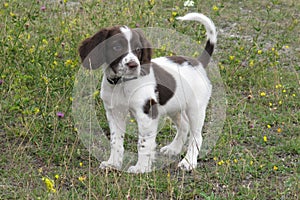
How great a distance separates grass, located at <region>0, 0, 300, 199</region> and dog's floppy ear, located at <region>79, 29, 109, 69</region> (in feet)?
1.52

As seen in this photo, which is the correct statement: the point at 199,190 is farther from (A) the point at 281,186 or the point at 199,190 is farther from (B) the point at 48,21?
(B) the point at 48,21

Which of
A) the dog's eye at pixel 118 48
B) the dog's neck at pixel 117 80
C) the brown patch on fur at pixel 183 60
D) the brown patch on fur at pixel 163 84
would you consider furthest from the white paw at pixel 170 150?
the dog's eye at pixel 118 48

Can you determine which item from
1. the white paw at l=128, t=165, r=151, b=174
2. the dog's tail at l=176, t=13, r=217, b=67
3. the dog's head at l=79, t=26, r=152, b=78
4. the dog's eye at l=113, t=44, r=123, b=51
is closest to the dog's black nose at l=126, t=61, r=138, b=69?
the dog's head at l=79, t=26, r=152, b=78

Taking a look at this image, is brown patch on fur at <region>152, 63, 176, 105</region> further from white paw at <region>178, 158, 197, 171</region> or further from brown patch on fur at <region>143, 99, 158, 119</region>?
white paw at <region>178, 158, 197, 171</region>

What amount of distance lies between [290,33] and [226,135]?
402cm

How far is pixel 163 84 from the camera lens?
A: 4.88 m

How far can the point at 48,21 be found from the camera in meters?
8.34

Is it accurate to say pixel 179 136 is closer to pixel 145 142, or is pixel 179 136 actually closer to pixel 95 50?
pixel 145 142

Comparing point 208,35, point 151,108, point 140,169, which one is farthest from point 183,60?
point 140,169

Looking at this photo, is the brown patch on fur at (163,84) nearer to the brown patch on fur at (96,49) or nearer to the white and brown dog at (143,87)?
the white and brown dog at (143,87)

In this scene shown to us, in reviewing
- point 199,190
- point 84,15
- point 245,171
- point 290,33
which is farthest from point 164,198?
point 290,33

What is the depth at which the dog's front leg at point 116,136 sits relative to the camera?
16.3 feet

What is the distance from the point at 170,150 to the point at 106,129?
30.0 inches

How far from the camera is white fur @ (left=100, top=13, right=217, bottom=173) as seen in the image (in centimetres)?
475
